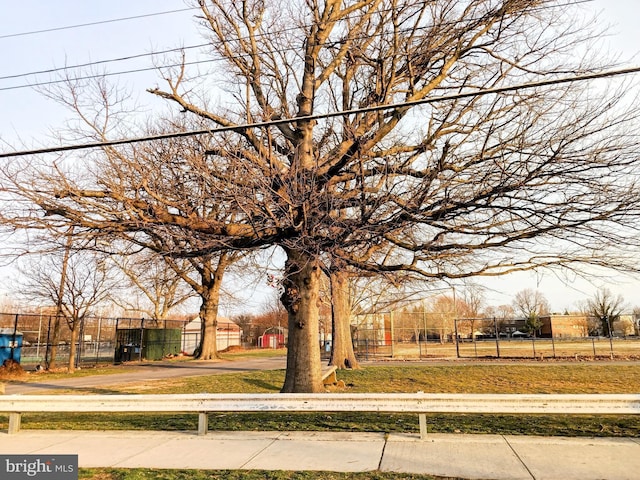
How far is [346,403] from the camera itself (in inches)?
280

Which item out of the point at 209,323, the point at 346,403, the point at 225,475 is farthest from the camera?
the point at 209,323

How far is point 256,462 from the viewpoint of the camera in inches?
232

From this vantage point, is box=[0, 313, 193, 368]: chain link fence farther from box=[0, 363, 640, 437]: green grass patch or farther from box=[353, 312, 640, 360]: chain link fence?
box=[353, 312, 640, 360]: chain link fence

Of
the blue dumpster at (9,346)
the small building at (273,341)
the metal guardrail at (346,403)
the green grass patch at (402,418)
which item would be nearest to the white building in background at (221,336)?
the small building at (273,341)

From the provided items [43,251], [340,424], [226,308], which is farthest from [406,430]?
[226,308]

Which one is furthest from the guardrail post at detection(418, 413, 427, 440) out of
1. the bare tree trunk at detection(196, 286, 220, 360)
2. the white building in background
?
the white building in background

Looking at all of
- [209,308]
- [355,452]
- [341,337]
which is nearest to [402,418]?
[355,452]

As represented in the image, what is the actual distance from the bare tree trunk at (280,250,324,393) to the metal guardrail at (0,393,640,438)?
4127mm

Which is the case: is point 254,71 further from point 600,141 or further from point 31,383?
point 31,383

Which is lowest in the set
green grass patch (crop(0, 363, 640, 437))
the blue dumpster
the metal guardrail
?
green grass patch (crop(0, 363, 640, 437))

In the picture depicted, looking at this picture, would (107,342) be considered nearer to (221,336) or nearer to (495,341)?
(221,336)

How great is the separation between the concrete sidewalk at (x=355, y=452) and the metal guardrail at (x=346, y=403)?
434 millimetres

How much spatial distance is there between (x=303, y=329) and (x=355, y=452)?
5.37 metres

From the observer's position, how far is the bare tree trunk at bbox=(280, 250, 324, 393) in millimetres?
11406
